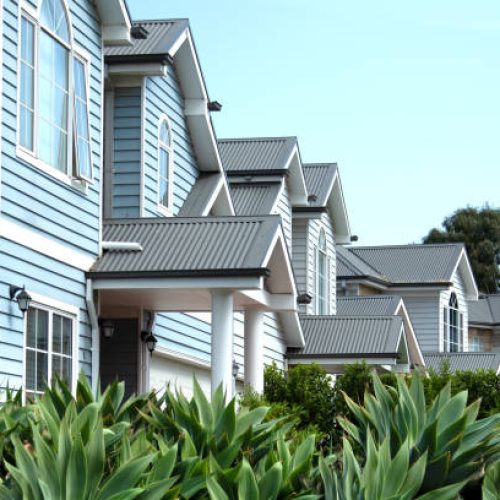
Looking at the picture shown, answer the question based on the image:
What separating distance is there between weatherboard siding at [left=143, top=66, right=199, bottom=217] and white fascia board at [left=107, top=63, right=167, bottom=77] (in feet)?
1.65

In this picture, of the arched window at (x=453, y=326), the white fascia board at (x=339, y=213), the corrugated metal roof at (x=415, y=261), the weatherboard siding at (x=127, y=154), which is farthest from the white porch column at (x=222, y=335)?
the arched window at (x=453, y=326)

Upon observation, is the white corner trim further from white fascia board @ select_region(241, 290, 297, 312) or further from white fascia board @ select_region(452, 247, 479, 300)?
white fascia board @ select_region(452, 247, 479, 300)

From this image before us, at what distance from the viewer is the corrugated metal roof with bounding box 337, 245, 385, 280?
40156 mm

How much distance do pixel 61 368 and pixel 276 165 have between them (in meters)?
11.4

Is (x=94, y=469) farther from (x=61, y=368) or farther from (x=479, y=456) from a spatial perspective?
(x=61, y=368)

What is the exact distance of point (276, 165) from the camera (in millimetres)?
26125

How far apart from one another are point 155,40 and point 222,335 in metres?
4.74

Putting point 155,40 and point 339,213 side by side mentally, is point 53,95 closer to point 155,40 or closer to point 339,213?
point 155,40

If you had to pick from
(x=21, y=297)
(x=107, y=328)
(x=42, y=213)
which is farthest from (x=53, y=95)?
(x=107, y=328)

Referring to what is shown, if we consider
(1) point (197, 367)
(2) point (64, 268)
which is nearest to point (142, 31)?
(2) point (64, 268)

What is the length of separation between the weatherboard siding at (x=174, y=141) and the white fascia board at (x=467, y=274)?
2385 cm

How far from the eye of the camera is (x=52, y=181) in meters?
15.1

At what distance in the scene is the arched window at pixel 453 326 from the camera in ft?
141

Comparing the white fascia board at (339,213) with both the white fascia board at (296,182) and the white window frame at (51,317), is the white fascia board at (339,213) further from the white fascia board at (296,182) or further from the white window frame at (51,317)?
the white window frame at (51,317)
